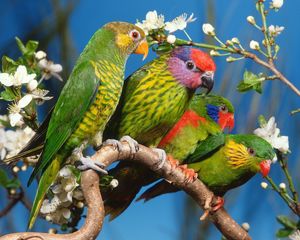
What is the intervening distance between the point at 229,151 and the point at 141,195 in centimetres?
37

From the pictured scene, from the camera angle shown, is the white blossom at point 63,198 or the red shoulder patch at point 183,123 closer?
the white blossom at point 63,198

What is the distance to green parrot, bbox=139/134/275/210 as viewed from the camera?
2057mm

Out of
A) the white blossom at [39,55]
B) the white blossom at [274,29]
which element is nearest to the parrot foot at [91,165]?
the white blossom at [39,55]

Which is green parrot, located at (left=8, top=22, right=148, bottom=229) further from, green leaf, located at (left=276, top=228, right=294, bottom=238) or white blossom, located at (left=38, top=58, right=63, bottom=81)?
green leaf, located at (left=276, top=228, right=294, bottom=238)

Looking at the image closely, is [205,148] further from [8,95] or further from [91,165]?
[8,95]

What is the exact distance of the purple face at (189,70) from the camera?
184 centimetres

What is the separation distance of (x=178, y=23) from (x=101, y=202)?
648 millimetres

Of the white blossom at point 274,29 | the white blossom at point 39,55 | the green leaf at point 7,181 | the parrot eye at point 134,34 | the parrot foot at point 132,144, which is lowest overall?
the green leaf at point 7,181

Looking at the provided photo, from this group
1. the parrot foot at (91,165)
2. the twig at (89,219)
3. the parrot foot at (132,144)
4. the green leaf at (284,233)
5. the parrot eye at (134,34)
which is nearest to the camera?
the twig at (89,219)

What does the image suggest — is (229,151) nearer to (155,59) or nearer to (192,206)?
(155,59)

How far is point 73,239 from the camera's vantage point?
1471 mm

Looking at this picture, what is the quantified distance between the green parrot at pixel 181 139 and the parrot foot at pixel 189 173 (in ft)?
0.18

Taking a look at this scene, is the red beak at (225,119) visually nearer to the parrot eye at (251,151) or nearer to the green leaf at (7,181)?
the parrot eye at (251,151)

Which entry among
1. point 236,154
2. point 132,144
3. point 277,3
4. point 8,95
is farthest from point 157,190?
point 277,3
